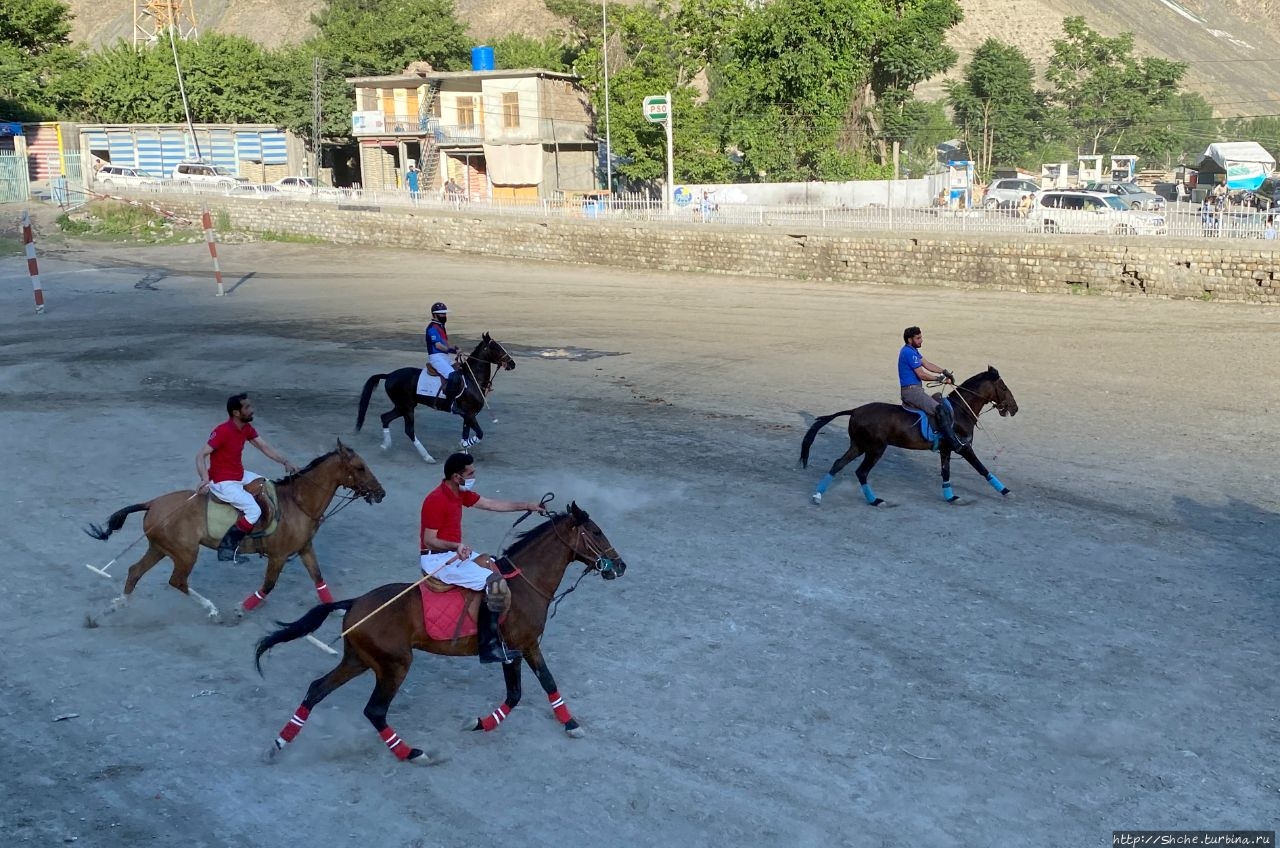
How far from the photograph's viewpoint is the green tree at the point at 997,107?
244 feet

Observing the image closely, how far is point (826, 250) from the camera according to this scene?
104 feet

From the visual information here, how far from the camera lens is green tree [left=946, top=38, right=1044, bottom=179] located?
74.5 m

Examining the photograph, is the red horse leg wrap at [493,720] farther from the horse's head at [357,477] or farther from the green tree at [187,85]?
the green tree at [187,85]

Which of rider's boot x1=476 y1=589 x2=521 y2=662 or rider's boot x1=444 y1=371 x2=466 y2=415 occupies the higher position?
rider's boot x1=444 y1=371 x2=466 y2=415

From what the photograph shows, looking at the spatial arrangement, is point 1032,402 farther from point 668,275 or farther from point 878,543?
point 668,275

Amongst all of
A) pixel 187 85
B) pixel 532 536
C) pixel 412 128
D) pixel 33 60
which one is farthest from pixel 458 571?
pixel 33 60

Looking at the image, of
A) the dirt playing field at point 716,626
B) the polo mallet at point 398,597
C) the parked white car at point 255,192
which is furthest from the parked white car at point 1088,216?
the parked white car at point 255,192

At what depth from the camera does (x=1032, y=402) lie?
59.6 feet

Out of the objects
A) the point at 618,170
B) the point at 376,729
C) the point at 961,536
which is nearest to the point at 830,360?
the point at 961,536

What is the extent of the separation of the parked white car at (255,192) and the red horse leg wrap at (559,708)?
39.7m

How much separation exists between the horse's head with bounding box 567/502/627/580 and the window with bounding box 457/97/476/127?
5387 centimetres

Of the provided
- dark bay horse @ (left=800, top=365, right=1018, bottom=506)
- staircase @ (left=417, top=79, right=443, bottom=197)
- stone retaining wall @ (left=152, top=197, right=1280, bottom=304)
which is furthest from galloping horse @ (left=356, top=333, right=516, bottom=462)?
staircase @ (left=417, top=79, right=443, bottom=197)

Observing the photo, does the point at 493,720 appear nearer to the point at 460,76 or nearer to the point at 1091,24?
the point at 460,76

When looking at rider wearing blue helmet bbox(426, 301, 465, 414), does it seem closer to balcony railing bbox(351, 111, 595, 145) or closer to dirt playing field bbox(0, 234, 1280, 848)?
dirt playing field bbox(0, 234, 1280, 848)
